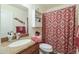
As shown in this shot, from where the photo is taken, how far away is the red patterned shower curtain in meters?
1.42

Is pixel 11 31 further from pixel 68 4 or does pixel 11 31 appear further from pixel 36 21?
pixel 68 4

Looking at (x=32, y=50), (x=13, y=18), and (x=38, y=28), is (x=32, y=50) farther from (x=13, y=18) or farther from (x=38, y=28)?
(x=13, y=18)

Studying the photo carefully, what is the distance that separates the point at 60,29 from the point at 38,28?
245mm

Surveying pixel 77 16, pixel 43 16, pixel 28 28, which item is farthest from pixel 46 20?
pixel 77 16

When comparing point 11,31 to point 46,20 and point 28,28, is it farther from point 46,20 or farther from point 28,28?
point 46,20

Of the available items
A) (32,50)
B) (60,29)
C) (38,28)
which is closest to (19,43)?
(32,50)

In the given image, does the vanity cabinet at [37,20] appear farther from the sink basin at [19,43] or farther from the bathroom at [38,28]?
the sink basin at [19,43]

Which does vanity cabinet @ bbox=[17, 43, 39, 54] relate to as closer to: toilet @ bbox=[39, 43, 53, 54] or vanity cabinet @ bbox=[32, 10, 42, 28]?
toilet @ bbox=[39, 43, 53, 54]

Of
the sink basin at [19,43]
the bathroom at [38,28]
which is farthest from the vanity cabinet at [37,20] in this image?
the sink basin at [19,43]

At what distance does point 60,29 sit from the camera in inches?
57.7
